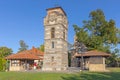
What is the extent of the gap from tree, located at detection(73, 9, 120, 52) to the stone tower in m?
6.73

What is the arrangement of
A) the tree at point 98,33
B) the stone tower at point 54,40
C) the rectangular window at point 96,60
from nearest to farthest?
1. the rectangular window at point 96,60
2. the stone tower at point 54,40
3. the tree at point 98,33

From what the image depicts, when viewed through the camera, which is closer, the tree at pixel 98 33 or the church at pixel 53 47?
the church at pixel 53 47

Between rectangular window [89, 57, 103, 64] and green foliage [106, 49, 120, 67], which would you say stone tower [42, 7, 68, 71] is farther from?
green foliage [106, 49, 120, 67]

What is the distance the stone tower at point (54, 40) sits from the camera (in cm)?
3603

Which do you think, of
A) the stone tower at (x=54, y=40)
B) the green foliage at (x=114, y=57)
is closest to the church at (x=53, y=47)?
the stone tower at (x=54, y=40)

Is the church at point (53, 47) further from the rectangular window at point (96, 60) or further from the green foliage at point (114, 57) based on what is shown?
the green foliage at point (114, 57)

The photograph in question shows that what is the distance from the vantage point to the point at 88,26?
4488cm

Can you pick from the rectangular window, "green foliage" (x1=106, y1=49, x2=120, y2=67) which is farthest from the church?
"green foliage" (x1=106, y1=49, x2=120, y2=67)

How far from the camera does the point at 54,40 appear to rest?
3694 centimetres

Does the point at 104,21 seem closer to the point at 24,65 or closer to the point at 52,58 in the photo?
the point at 52,58

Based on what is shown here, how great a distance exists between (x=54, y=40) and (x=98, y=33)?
517 inches

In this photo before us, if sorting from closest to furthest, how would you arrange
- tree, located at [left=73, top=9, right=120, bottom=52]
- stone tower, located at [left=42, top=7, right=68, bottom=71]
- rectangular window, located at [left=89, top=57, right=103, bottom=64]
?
rectangular window, located at [left=89, top=57, right=103, bottom=64] < stone tower, located at [left=42, top=7, right=68, bottom=71] < tree, located at [left=73, top=9, right=120, bottom=52]

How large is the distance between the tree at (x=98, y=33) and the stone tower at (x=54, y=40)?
22.1 feet

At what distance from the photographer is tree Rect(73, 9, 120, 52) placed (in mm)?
42344
